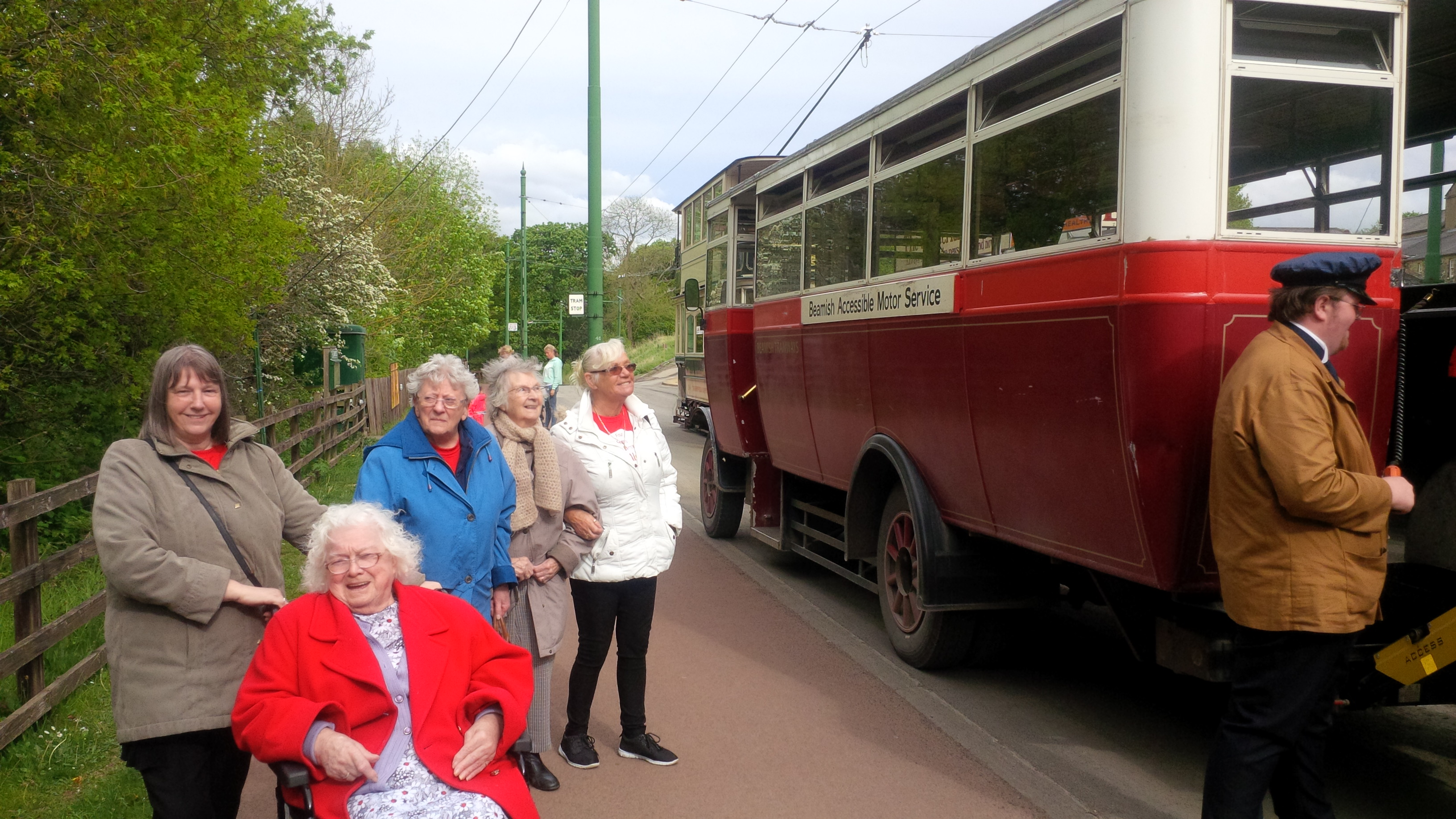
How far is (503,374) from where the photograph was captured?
15.0ft

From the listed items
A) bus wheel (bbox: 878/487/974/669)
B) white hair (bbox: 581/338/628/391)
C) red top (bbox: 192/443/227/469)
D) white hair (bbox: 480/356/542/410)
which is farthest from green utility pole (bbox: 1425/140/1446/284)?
red top (bbox: 192/443/227/469)

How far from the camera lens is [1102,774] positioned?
4621mm

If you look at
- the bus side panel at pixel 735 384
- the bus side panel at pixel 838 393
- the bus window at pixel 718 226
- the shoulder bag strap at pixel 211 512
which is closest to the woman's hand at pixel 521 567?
the shoulder bag strap at pixel 211 512

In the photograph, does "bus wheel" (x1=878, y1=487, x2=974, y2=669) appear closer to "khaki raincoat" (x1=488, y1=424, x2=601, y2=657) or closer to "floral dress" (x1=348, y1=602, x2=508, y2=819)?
"khaki raincoat" (x1=488, y1=424, x2=601, y2=657)

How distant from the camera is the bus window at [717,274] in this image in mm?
10250

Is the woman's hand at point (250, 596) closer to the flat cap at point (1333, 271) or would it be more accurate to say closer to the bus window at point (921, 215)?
the flat cap at point (1333, 271)

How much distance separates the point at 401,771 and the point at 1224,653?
9.34 ft

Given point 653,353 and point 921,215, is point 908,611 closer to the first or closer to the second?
point 921,215

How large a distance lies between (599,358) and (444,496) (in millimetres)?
1117

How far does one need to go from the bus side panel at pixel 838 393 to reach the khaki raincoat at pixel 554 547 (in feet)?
8.08

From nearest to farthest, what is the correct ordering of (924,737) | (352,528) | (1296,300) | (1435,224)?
(352,528), (1296,300), (924,737), (1435,224)

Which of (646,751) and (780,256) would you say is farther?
(780,256)

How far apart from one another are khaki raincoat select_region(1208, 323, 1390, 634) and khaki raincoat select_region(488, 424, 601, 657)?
247cm

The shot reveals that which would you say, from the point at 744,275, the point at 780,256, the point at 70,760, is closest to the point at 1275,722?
the point at 70,760
